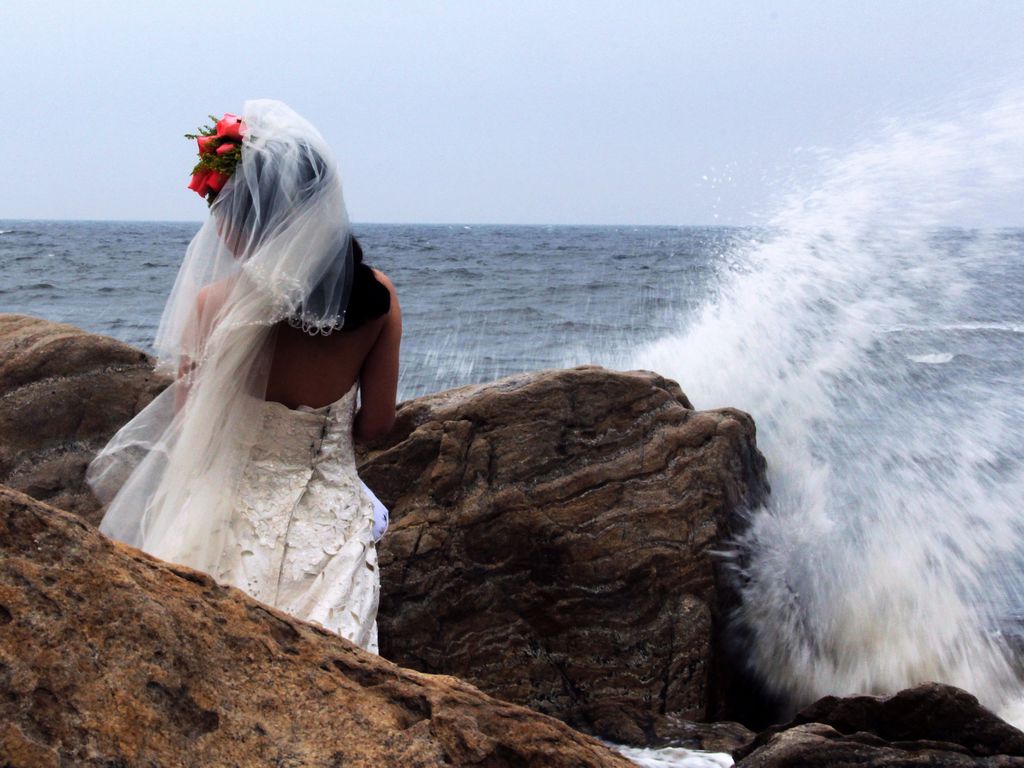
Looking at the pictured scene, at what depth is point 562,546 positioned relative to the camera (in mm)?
4387

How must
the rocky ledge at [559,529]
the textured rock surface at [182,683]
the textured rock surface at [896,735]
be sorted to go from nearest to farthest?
the textured rock surface at [182,683] → the textured rock surface at [896,735] → the rocky ledge at [559,529]

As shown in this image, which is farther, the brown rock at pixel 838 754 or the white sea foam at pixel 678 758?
the white sea foam at pixel 678 758

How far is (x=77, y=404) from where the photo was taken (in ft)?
14.4

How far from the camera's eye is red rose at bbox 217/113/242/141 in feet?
8.30

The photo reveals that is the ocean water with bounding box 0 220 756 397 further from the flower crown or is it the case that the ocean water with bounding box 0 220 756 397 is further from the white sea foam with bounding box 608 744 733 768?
the flower crown

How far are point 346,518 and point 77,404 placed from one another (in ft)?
7.10

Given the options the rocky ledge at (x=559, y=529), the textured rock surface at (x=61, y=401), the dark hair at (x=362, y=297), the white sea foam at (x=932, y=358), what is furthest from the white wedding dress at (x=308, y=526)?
the white sea foam at (x=932, y=358)

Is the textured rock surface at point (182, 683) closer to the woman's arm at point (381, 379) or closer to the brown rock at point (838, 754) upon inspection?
the brown rock at point (838, 754)

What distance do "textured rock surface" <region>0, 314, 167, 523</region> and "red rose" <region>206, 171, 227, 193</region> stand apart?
2079mm

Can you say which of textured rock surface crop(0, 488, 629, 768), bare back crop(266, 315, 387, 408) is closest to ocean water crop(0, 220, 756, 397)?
bare back crop(266, 315, 387, 408)

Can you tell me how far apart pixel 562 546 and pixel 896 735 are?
1.60m

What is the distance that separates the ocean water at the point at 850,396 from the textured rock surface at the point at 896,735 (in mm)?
504

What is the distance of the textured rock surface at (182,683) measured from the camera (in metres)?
1.46

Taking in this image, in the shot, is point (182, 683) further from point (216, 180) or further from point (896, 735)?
point (896, 735)
